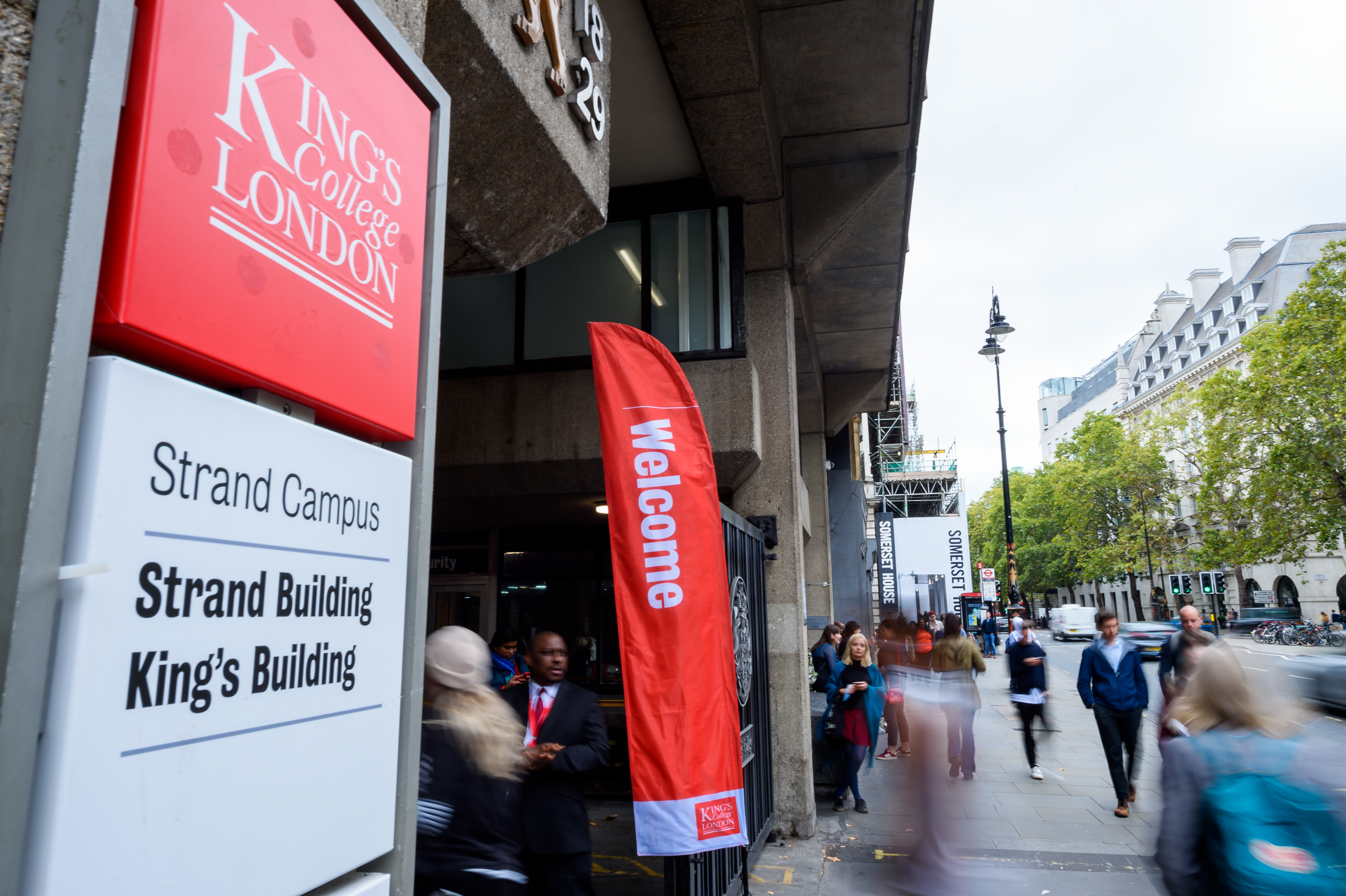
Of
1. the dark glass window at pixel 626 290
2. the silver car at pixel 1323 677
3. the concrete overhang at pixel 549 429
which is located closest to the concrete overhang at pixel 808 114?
the dark glass window at pixel 626 290

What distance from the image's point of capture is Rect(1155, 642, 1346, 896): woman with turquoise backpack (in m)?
2.41

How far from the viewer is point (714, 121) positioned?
22.6 ft

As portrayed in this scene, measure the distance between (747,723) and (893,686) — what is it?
5.25 m

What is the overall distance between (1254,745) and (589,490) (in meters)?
5.87

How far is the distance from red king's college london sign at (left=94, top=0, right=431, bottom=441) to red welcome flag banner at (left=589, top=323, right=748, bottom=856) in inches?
107

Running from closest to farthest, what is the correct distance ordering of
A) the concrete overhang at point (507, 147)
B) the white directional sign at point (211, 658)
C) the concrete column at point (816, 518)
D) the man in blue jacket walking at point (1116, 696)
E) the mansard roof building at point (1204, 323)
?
the white directional sign at point (211, 658) → the concrete overhang at point (507, 147) → the man in blue jacket walking at point (1116, 696) → the concrete column at point (816, 518) → the mansard roof building at point (1204, 323)

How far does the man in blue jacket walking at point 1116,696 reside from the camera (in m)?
7.61

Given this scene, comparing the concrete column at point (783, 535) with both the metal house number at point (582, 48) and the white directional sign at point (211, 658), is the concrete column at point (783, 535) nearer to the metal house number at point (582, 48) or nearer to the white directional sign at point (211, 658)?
the metal house number at point (582, 48)

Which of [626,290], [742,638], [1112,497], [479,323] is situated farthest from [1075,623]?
[479,323]

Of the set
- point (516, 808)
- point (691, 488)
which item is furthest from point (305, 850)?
point (691, 488)

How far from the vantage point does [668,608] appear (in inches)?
180

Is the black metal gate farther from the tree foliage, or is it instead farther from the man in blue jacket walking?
the tree foliage

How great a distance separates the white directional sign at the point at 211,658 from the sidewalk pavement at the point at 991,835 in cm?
384

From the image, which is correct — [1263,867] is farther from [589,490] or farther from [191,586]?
[589,490]
